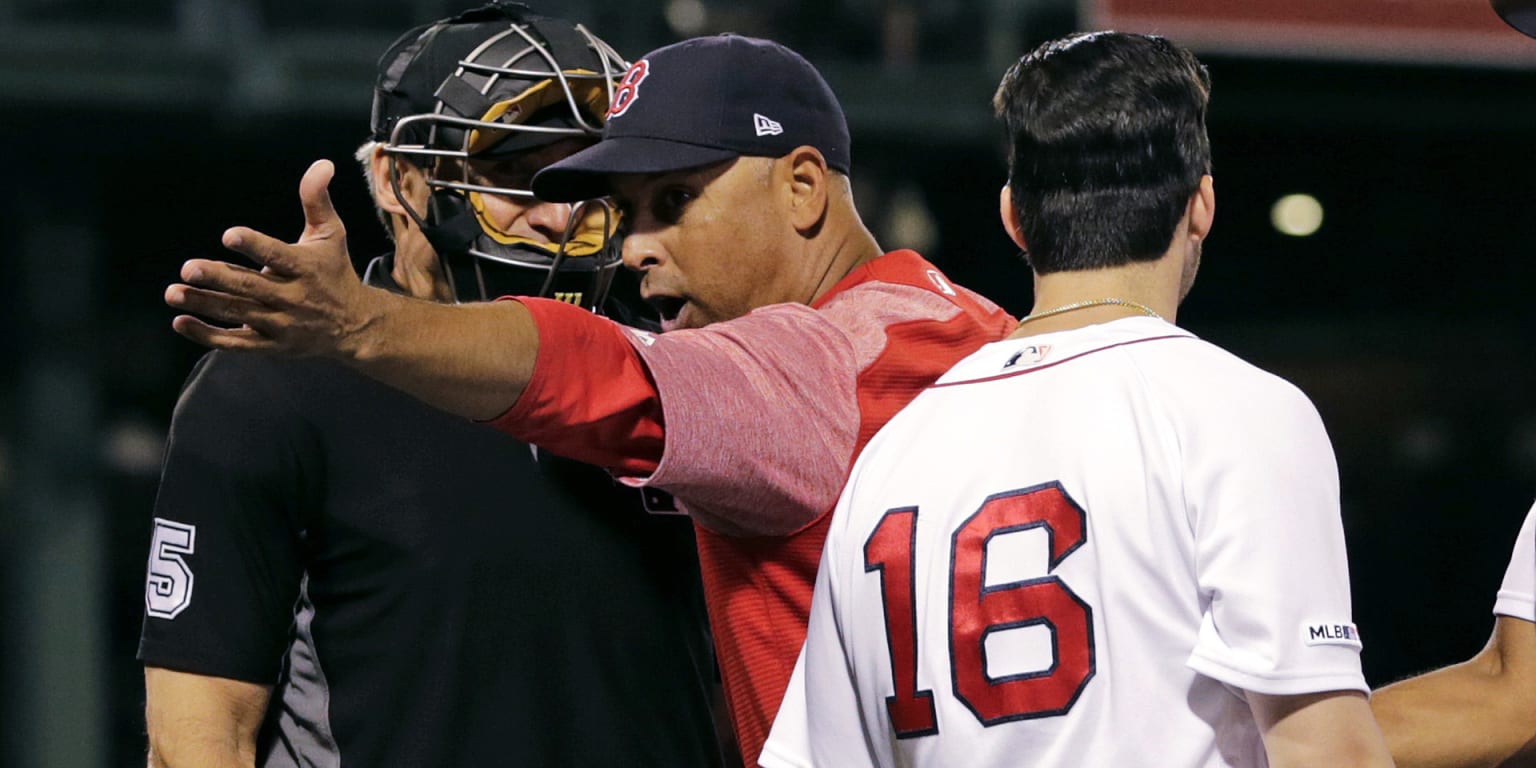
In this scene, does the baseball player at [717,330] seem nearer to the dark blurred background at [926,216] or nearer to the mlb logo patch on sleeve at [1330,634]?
the mlb logo patch on sleeve at [1330,634]

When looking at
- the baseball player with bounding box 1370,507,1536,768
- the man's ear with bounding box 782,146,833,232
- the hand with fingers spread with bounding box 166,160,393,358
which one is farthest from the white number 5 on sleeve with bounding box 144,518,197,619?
the baseball player with bounding box 1370,507,1536,768

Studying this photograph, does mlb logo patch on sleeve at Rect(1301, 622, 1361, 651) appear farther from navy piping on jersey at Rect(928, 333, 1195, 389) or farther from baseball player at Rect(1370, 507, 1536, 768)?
baseball player at Rect(1370, 507, 1536, 768)

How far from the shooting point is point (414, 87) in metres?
2.69

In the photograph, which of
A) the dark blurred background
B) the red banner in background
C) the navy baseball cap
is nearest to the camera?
the navy baseball cap

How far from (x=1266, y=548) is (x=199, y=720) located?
1420 mm

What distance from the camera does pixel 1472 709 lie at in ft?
8.12

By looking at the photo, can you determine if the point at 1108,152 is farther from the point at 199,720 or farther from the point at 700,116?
the point at 199,720

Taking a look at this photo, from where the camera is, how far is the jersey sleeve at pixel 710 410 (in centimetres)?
195

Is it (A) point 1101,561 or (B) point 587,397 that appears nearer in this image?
(A) point 1101,561

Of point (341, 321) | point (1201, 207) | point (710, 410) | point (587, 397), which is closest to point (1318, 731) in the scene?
point (1201, 207)

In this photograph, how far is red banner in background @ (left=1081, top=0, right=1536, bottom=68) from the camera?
711cm

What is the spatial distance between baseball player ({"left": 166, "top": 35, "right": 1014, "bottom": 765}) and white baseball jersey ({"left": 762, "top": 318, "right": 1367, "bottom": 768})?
177 mm

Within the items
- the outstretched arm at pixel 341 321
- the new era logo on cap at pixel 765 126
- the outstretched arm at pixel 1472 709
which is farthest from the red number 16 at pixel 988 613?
the outstretched arm at pixel 1472 709

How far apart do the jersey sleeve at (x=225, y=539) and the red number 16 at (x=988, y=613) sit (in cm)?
87
